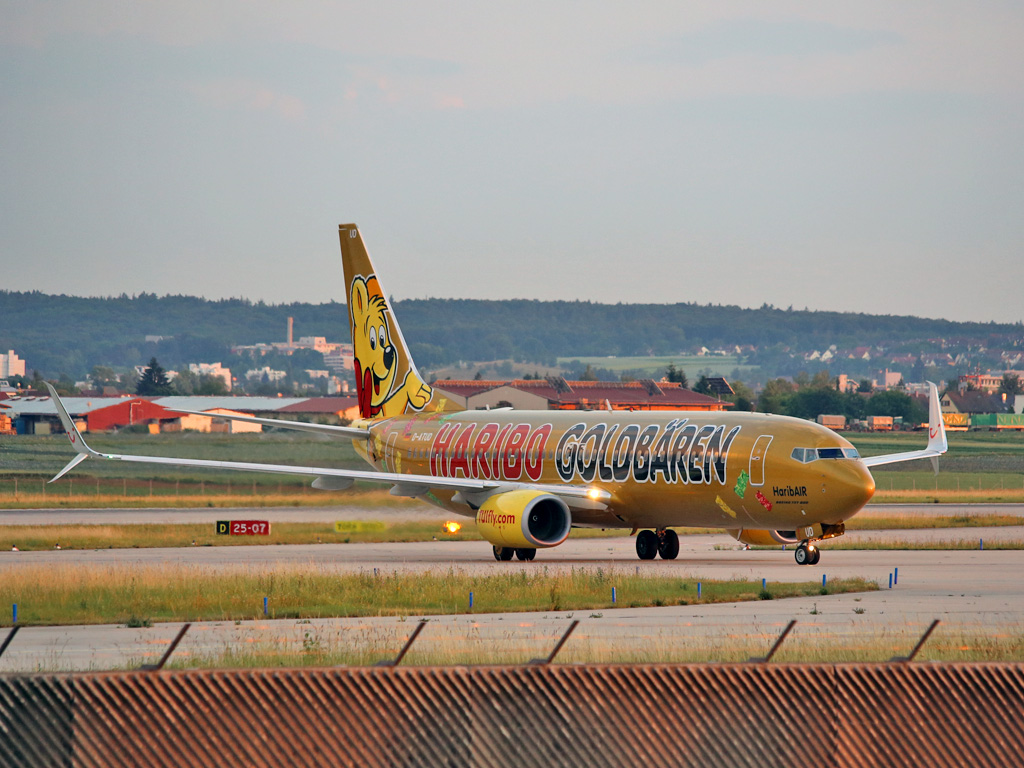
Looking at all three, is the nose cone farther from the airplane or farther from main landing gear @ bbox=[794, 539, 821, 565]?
main landing gear @ bbox=[794, 539, 821, 565]

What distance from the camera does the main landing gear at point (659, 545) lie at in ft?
140

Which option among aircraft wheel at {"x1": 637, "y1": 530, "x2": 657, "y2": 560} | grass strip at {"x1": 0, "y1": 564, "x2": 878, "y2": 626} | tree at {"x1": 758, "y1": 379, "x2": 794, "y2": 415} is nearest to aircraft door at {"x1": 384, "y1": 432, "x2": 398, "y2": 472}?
aircraft wheel at {"x1": 637, "y1": 530, "x2": 657, "y2": 560}

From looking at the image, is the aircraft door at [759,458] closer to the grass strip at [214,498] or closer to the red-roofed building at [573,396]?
the grass strip at [214,498]

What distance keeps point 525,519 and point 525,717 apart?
26.6m

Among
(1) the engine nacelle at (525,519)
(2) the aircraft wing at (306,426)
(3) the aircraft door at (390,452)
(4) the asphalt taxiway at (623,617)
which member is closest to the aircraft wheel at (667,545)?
(4) the asphalt taxiway at (623,617)

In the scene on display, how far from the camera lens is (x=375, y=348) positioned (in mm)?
53969

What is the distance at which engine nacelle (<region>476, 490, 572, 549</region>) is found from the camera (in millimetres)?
40750

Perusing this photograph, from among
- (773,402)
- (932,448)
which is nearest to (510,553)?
(932,448)

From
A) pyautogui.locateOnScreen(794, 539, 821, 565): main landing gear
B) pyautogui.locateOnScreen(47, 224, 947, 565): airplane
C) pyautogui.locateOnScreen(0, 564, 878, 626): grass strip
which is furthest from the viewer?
pyautogui.locateOnScreen(794, 539, 821, 565): main landing gear

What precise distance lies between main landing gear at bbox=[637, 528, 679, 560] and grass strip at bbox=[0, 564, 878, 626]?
643cm

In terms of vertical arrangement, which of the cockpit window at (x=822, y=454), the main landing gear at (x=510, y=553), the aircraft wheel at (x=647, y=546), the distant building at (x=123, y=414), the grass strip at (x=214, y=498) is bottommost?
the distant building at (x=123, y=414)

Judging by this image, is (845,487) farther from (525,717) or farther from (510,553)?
(525,717)

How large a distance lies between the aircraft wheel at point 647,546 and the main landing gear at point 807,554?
190 inches

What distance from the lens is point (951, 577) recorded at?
3619 centimetres
